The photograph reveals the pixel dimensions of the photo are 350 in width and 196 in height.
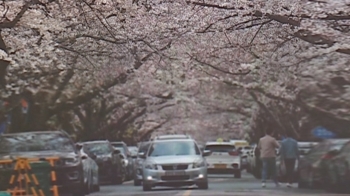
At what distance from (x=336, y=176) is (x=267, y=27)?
388cm

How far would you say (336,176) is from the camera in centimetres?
2130

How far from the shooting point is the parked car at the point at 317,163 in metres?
21.9

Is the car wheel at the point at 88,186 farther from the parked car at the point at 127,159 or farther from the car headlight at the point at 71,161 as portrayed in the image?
the parked car at the point at 127,159

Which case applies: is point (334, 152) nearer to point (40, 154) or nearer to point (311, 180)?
point (311, 180)

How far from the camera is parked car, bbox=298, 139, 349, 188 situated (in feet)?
71.8

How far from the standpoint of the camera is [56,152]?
844 inches

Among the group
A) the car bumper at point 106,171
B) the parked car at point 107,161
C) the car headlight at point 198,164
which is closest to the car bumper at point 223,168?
the parked car at point 107,161

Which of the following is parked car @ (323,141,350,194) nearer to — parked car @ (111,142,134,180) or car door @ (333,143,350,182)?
car door @ (333,143,350,182)

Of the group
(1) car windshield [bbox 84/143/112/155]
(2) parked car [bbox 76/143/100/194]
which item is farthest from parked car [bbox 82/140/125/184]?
(2) parked car [bbox 76/143/100/194]

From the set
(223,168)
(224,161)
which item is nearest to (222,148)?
(224,161)

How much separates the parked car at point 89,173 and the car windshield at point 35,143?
875 millimetres

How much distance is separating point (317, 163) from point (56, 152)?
6529mm

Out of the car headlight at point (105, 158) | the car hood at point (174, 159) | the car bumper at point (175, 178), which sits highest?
the car headlight at point (105, 158)

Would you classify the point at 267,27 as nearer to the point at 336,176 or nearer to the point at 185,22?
the point at 185,22
